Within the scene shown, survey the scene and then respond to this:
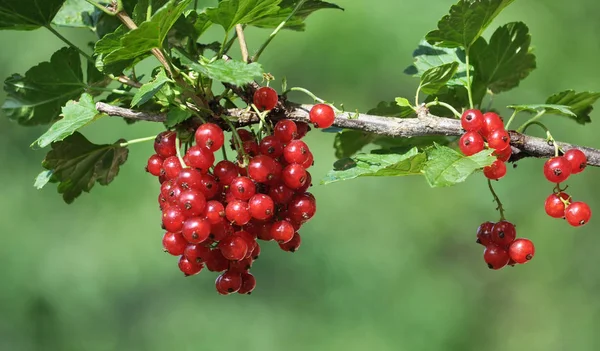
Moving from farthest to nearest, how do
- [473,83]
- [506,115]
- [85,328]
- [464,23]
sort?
[506,115], [85,328], [473,83], [464,23]

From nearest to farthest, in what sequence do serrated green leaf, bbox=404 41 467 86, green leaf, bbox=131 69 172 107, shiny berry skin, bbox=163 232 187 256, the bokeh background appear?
green leaf, bbox=131 69 172 107 → shiny berry skin, bbox=163 232 187 256 → serrated green leaf, bbox=404 41 467 86 → the bokeh background

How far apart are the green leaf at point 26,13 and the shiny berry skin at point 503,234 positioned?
2.12 ft

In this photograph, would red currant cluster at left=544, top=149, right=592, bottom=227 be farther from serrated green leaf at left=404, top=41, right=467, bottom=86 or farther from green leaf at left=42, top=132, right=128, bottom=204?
green leaf at left=42, top=132, right=128, bottom=204

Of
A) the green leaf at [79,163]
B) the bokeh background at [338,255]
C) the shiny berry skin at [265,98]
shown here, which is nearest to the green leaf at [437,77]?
the shiny berry skin at [265,98]

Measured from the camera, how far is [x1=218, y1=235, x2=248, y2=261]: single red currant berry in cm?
80

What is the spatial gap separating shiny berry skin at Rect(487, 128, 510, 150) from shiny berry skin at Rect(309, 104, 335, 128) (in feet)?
0.61

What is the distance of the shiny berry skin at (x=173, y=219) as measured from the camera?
2.61 ft

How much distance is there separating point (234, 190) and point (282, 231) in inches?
3.1

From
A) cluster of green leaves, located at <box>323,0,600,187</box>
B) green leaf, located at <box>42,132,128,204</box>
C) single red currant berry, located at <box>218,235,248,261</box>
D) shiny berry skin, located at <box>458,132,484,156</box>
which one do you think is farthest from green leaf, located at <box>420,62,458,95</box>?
green leaf, located at <box>42,132,128,204</box>

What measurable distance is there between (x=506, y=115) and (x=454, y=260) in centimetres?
→ 75

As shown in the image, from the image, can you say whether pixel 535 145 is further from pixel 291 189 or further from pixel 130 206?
pixel 130 206

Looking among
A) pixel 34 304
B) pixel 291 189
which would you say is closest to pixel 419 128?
pixel 291 189

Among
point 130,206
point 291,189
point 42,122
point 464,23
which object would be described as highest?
point 464,23

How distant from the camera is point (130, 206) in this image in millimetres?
3283
